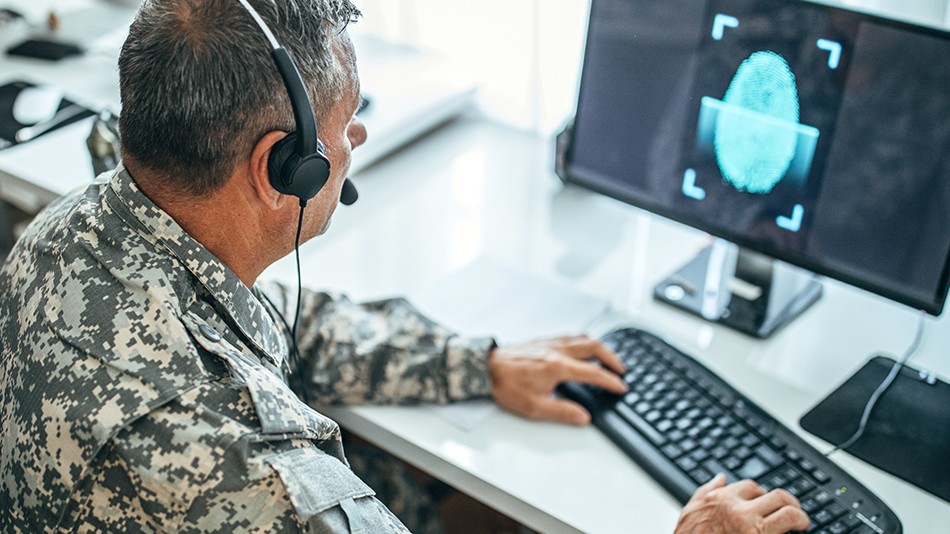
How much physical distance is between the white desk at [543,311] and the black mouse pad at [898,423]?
18 mm

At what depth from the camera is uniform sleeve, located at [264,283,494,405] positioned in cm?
128

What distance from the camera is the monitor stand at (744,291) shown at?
141cm

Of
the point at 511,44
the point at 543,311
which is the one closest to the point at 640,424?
the point at 543,311

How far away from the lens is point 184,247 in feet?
3.19

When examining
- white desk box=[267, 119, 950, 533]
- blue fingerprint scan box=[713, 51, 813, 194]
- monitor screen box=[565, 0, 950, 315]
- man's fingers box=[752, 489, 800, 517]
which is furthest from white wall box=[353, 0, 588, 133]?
man's fingers box=[752, 489, 800, 517]

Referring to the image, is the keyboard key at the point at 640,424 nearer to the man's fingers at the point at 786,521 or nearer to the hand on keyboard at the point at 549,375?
the hand on keyboard at the point at 549,375

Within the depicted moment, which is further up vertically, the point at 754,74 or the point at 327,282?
the point at 754,74

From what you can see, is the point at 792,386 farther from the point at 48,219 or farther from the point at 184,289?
the point at 48,219

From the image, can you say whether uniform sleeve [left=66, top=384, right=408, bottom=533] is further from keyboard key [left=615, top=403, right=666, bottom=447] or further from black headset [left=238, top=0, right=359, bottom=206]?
keyboard key [left=615, top=403, right=666, bottom=447]

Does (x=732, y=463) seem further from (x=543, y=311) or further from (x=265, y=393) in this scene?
(x=265, y=393)

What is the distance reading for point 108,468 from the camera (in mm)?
886

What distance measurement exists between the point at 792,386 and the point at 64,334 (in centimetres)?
86

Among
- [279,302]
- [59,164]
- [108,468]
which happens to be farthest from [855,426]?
[59,164]

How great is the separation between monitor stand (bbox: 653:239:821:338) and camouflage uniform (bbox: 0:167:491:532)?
625 millimetres
